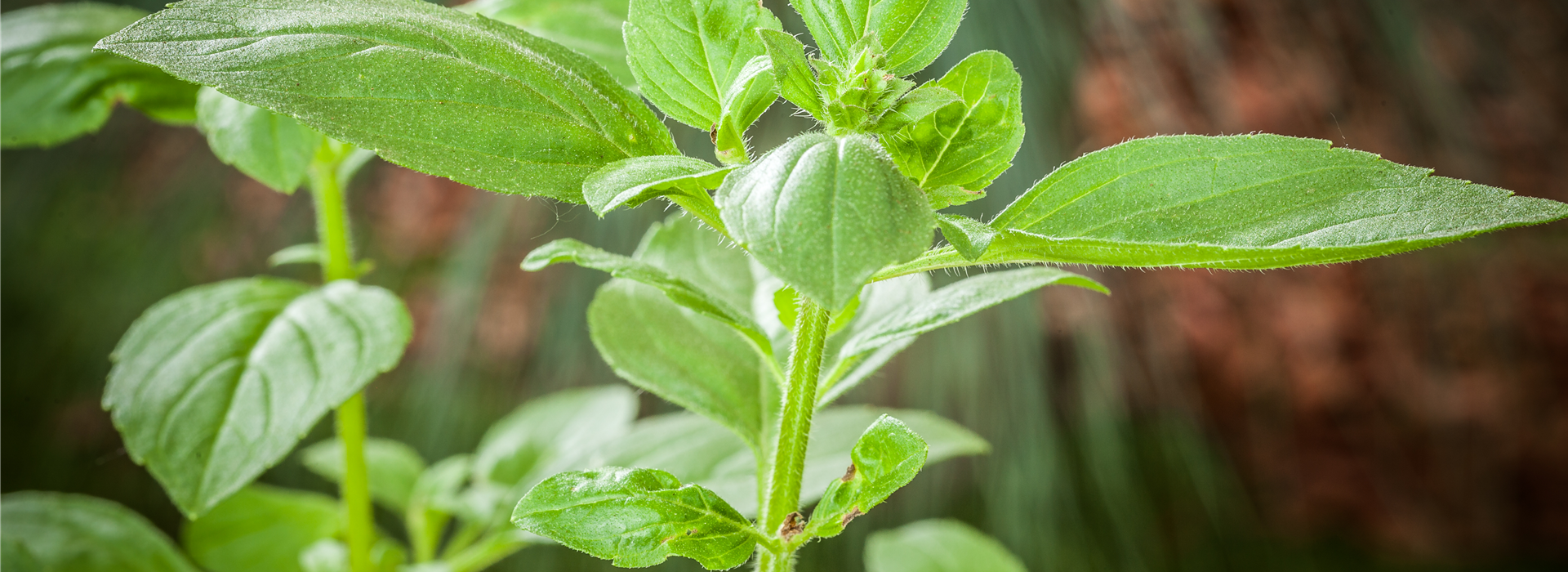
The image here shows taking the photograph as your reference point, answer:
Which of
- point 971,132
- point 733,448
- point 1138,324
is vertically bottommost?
point 1138,324

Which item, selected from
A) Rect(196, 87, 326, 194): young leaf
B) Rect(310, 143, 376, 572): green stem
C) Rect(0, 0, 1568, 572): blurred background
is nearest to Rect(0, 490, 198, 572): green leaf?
Rect(310, 143, 376, 572): green stem

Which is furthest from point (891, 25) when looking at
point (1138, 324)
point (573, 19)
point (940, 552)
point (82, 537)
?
point (1138, 324)

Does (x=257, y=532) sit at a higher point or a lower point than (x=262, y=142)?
lower

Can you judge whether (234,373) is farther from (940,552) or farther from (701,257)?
(940,552)

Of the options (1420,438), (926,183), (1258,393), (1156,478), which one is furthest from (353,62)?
(1420,438)

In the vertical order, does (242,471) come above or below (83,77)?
below

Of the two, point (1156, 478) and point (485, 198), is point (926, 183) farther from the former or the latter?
point (1156, 478)

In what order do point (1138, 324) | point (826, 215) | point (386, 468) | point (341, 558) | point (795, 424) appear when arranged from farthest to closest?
point (1138, 324) < point (386, 468) < point (341, 558) < point (795, 424) < point (826, 215)
